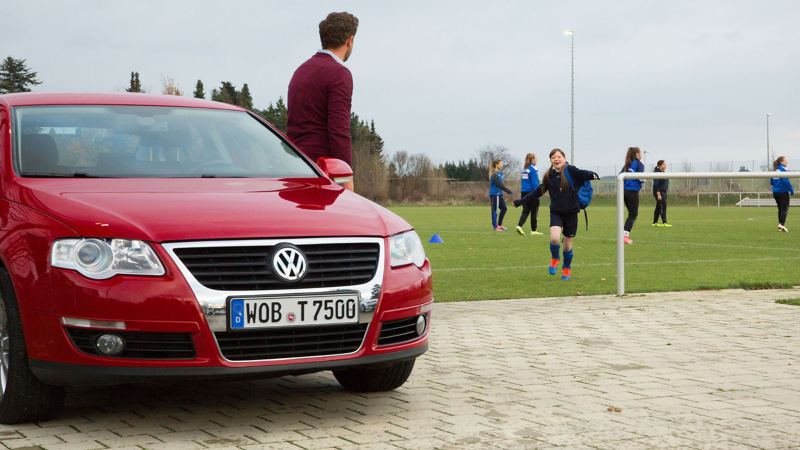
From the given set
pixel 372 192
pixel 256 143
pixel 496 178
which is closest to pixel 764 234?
pixel 256 143

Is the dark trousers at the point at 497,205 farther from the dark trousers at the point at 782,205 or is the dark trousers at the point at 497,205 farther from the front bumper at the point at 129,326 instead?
the front bumper at the point at 129,326

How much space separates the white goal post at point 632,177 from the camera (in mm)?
11242

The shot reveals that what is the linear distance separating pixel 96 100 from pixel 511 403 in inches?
117

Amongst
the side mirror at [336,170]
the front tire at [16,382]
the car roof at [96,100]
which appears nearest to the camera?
the front tire at [16,382]

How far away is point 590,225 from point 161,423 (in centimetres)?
2390

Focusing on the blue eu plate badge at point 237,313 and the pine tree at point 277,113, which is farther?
the pine tree at point 277,113

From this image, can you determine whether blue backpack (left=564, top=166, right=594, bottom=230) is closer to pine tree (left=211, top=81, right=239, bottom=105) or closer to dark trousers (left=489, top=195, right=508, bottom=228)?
dark trousers (left=489, top=195, right=508, bottom=228)

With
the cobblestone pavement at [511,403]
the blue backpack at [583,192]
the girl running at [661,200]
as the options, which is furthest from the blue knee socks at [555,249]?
the cobblestone pavement at [511,403]

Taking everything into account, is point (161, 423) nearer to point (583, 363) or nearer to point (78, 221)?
point (78, 221)

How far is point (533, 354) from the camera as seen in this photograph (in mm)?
7359

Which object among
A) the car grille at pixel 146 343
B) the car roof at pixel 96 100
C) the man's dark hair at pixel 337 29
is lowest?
the car grille at pixel 146 343

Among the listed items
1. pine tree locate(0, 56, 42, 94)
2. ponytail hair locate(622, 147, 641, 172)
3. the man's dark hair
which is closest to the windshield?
the man's dark hair

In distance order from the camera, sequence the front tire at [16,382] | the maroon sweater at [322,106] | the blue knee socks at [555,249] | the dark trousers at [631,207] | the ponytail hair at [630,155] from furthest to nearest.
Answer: the ponytail hair at [630,155] < the blue knee socks at [555,249] < the dark trousers at [631,207] < the maroon sweater at [322,106] < the front tire at [16,382]

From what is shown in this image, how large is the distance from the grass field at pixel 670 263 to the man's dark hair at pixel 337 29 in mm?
3732
